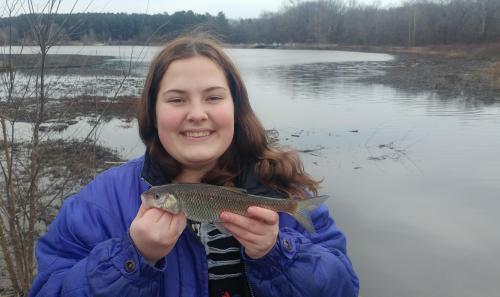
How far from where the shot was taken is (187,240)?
8.23 feet

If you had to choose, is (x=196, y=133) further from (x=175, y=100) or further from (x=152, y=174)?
(x=152, y=174)

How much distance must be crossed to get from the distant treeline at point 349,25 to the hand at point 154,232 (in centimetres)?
297

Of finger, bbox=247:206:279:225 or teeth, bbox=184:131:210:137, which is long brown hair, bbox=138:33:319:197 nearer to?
teeth, bbox=184:131:210:137

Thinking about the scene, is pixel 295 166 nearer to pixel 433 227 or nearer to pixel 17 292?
pixel 17 292

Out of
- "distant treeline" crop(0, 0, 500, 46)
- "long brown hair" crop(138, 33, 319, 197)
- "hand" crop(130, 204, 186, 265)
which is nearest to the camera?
"hand" crop(130, 204, 186, 265)

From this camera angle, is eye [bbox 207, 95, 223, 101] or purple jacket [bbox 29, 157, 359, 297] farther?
eye [bbox 207, 95, 223, 101]

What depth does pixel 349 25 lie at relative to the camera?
4938 inches

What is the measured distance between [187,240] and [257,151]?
803 millimetres

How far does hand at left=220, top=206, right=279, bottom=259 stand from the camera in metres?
2.25

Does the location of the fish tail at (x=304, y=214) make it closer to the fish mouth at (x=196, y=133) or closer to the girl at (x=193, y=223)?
the girl at (x=193, y=223)

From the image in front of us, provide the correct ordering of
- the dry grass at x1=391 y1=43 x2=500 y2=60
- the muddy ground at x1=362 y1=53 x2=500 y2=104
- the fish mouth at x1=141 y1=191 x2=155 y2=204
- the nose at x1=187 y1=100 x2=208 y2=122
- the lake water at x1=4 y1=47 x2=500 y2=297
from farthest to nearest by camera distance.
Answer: the dry grass at x1=391 y1=43 x2=500 y2=60 → the muddy ground at x1=362 y1=53 x2=500 y2=104 → the lake water at x1=4 y1=47 x2=500 y2=297 → the nose at x1=187 y1=100 x2=208 y2=122 → the fish mouth at x1=141 y1=191 x2=155 y2=204

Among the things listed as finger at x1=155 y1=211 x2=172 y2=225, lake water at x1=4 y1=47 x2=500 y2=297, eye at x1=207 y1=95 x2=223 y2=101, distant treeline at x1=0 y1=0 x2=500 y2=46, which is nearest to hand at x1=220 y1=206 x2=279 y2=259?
finger at x1=155 y1=211 x2=172 y2=225

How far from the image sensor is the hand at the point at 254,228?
225 centimetres

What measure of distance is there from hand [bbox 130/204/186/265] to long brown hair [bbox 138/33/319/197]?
617mm
